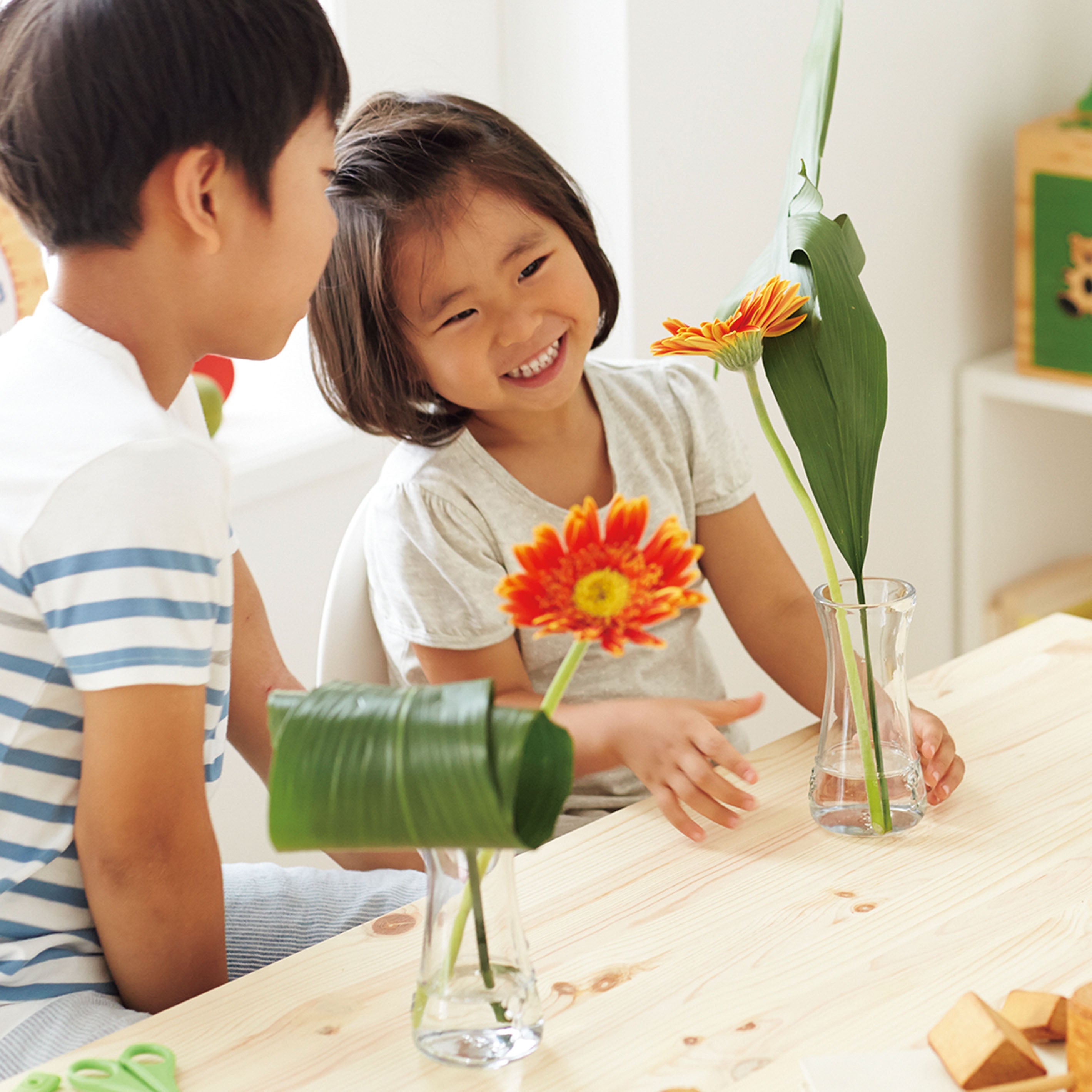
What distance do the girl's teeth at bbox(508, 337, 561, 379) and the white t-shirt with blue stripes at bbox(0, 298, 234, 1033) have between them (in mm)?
374

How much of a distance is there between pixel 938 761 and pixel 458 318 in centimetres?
50

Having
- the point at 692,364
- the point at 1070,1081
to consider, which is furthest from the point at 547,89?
the point at 1070,1081

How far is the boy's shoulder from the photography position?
0.72 metres

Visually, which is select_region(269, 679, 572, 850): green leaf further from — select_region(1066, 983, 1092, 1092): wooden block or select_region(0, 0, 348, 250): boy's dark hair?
select_region(0, 0, 348, 250): boy's dark hair

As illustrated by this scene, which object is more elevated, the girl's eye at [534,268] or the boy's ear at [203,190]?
the boy's ear at [203,190]

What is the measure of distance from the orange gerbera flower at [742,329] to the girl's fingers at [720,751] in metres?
0.23

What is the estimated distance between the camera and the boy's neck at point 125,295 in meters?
0.81

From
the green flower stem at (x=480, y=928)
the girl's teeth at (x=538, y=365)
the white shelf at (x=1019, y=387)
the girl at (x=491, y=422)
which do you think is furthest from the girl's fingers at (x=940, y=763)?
the white shelf at (x=1019, y=387)

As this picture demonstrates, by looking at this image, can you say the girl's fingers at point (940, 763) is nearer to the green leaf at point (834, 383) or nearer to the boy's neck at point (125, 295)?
the green leaf at point (834, 383)

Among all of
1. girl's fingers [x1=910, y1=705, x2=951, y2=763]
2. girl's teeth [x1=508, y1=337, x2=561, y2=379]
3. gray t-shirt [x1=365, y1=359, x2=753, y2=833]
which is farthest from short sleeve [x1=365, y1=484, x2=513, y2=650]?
girl's fingers [x1=910, y1=705, x2=951, y2=763]

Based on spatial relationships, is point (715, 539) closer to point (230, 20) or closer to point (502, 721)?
point (230, 20)

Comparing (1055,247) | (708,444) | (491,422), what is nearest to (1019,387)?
(1055,247)

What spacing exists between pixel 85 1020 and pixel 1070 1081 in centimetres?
50

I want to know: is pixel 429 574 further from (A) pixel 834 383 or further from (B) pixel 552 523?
(A) pixel 834 383
